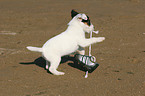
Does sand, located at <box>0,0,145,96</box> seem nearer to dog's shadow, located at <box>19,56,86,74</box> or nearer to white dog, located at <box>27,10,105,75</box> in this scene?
dog's shadow, located at <box>19,56,86,74</box>

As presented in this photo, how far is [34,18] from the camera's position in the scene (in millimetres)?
10805

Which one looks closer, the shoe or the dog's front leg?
the dog's front leg

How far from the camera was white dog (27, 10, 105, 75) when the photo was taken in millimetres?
4793

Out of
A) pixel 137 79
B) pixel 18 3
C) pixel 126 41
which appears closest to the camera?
pixel 137 79

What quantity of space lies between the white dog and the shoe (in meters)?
0.21

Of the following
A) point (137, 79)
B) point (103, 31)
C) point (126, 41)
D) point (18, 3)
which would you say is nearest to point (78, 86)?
point (137, 79)

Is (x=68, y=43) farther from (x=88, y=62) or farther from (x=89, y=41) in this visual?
(x=88, y=62)

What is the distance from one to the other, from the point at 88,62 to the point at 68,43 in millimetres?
610

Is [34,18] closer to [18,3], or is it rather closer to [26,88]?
[18,3]

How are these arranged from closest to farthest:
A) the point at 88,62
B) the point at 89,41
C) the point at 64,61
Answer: the point at 89,41 < the point at 88,62 < the point at 64,61

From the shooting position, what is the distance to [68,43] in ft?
16.0

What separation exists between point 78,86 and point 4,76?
4.95 feet

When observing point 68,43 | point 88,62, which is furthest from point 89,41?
point 88,62

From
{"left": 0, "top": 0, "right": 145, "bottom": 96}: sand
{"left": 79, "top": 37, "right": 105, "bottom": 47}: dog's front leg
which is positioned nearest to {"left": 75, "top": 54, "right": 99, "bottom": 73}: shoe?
{"left": 0, "top": 0, "right": 145, "bottom": 96}: sand
